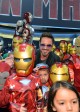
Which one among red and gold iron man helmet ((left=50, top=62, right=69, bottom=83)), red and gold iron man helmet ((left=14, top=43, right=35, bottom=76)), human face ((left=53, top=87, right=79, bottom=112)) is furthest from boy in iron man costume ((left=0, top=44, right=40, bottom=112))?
human face ((left=53, top=87, right=79, bottom=112))

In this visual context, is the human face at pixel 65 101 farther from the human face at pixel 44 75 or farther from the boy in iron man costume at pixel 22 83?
the human face at pixel 44 75

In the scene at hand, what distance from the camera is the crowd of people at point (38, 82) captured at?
183 cm

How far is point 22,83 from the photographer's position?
258cm

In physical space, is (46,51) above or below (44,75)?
above

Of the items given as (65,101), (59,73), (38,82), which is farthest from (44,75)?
(65,101)

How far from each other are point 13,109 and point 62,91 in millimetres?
788

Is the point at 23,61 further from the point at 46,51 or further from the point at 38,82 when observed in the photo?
the point at 46,51

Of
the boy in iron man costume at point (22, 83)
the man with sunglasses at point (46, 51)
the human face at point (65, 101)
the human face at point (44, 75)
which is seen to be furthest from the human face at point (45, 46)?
the human face at point (65, 101)

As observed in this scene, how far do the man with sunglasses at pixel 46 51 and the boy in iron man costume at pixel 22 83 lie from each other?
49 cm

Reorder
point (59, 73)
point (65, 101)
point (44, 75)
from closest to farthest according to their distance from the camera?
1. point (65, 101)
2. point (59, 73)
3. point (44, 75)

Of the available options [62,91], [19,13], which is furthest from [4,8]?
[62,91]

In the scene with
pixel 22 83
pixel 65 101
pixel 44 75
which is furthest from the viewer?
pixel 44 75

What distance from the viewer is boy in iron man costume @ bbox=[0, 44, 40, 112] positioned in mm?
2537

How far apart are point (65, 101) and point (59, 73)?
1.22m
